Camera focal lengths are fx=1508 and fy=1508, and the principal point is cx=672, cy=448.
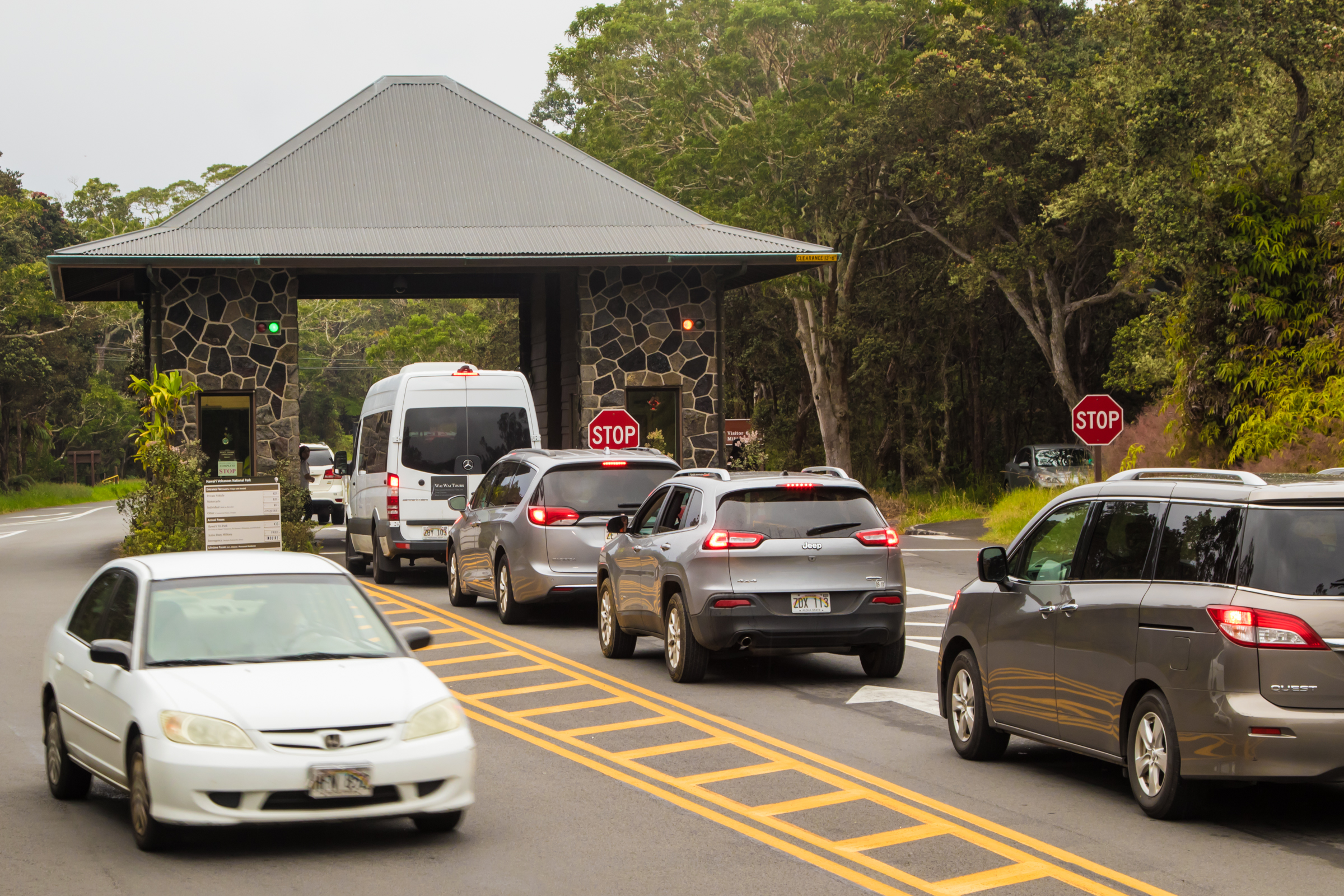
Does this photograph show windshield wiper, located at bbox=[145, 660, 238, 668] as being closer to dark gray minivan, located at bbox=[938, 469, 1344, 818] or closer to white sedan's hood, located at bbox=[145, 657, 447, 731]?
white sedan's hood, located at bbox=[145, 657, 447, 731]

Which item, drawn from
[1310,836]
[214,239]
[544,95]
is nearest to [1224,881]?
[1310,836]

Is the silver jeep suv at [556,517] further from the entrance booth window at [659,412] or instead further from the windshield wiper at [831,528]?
the entrance booth window at [659,412]

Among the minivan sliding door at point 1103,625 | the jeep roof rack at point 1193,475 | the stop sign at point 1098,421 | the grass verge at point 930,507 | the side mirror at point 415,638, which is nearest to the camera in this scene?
the jeep roof rack at point 1193,475

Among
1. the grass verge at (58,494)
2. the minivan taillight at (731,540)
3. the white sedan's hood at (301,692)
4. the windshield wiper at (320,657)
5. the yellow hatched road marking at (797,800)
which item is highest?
the minivan taillight at (731,540)

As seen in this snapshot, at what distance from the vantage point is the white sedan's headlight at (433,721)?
7031 mm

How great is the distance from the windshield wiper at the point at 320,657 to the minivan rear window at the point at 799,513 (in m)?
4.64

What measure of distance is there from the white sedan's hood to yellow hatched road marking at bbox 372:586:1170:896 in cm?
178

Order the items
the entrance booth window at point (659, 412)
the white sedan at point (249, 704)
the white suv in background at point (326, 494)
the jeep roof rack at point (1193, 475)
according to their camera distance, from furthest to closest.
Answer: the white suv in background at point (326, 494) → the entrance booth window at point (659, 412) → the jeep roof rack at point (1193, 475) → the white sedan at point (249, 704)

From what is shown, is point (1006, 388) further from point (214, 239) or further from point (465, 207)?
point (214, 239)

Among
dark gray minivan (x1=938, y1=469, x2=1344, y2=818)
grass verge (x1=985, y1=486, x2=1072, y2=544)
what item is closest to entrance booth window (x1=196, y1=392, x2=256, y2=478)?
grass verge (x1=985, y1=486, x2=1072, y2=544)

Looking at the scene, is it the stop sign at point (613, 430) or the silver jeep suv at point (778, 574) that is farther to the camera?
the stop sign at point (613, 430)

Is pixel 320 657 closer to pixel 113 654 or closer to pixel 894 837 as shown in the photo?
pixel 113 654

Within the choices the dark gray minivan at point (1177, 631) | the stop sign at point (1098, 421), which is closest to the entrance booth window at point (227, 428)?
the stop sign at point (1098, 421)

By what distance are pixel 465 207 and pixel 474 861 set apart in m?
→ 23.1
